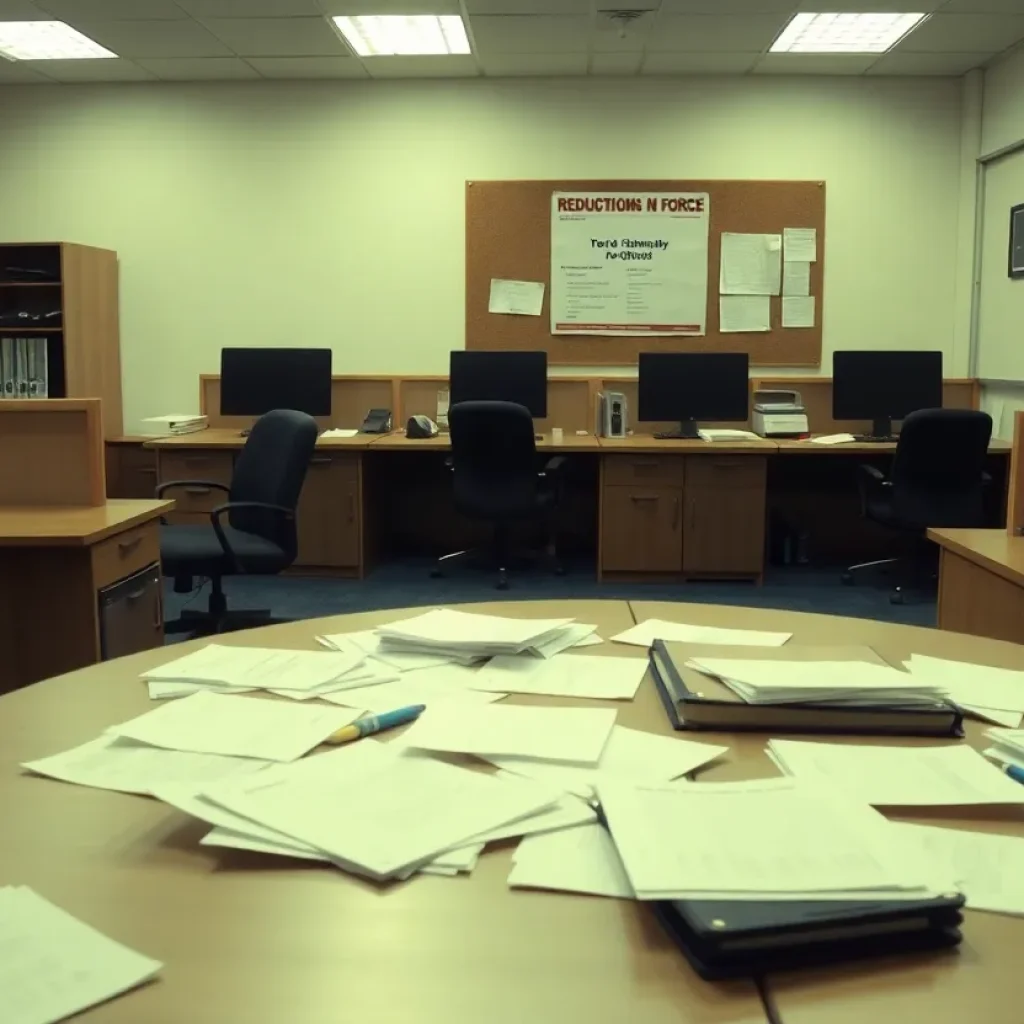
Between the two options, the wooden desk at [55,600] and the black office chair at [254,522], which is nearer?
the wooden desk at [55,600]

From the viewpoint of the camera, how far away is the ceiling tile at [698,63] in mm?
5461

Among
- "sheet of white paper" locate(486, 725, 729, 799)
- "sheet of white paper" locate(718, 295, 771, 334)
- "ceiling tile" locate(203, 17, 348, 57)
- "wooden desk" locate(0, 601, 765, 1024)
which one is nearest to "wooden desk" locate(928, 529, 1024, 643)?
"sheet of white paper" locate(486, 725, 729, 799)

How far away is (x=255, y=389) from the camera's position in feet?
18.6

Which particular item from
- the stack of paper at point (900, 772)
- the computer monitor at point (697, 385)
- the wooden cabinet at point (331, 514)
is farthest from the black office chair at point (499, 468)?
the stack of paper at point (900, 772)

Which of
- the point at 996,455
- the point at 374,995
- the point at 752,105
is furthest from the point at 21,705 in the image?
the point at 752,105

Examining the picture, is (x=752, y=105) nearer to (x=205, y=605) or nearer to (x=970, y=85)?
(x=970, y=85)

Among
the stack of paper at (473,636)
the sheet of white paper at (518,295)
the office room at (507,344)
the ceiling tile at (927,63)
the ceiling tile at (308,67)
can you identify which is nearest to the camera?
the stack of paper at (473,636)

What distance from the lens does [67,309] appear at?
566cm

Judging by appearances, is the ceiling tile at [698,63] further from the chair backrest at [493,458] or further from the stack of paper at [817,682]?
the stack of paper at [817,682]

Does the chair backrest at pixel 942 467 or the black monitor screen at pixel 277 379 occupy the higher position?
the black monitor screen at pixel 277 379

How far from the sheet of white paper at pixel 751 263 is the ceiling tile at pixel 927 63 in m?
1.00

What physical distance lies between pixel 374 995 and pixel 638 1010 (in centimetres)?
18

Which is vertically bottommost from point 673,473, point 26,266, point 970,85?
point 673,473

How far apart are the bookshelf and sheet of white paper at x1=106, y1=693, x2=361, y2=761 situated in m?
4.66
